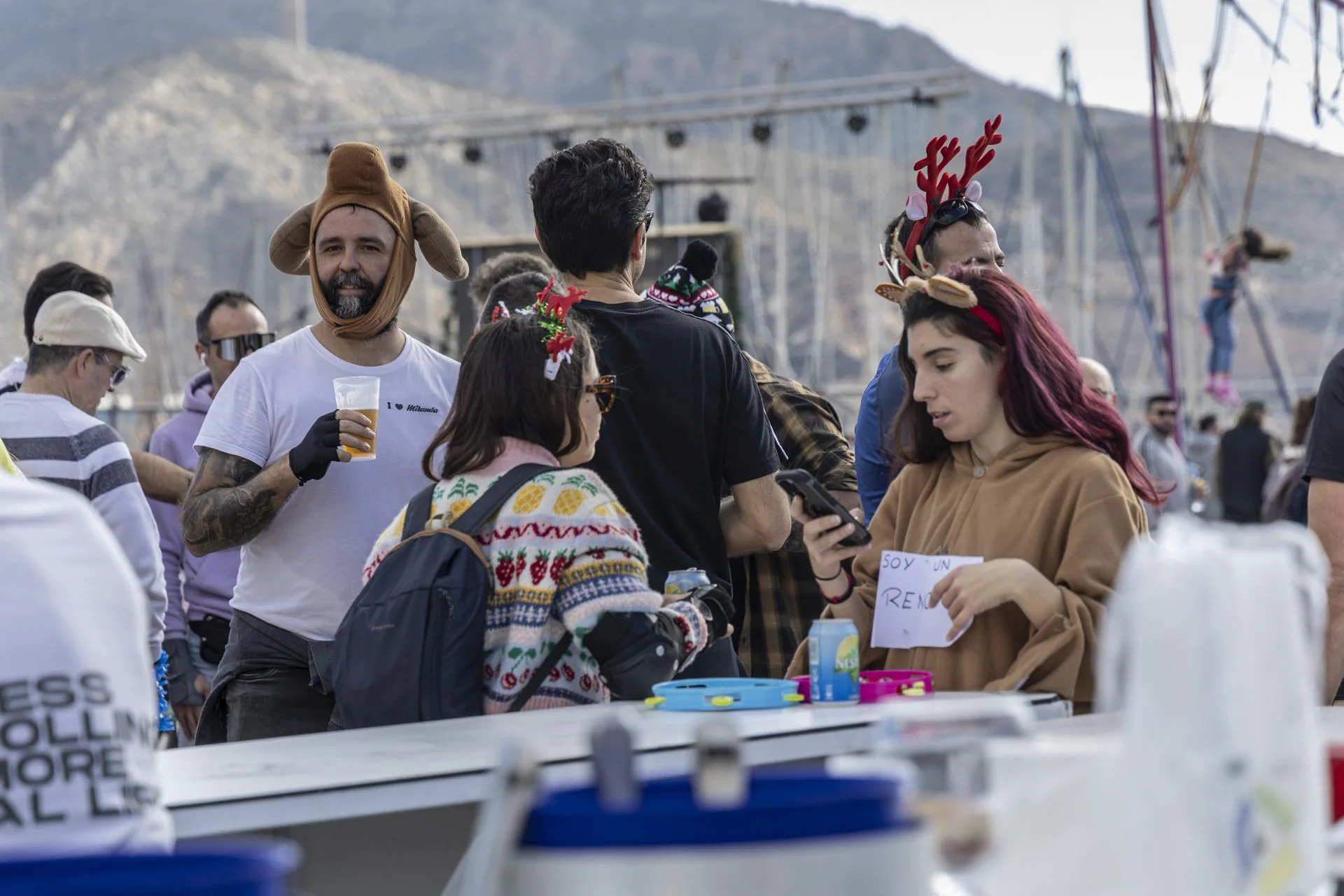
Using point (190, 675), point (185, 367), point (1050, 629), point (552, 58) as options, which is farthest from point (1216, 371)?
point (552, 58)

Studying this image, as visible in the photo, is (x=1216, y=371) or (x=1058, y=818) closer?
(x=1058, y=818)

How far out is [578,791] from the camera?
119 cm

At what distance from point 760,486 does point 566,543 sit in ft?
2.62

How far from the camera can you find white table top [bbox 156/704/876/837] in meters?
2.10

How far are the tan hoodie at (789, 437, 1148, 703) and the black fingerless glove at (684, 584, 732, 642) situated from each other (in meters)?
0.20

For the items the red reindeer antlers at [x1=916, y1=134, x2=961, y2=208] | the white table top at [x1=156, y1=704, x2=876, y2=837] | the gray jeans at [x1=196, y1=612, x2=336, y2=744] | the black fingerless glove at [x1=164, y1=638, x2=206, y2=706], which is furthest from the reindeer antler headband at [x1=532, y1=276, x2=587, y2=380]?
the black fingerless glove at [x1=164, y1=638, x2=206, y2=706]

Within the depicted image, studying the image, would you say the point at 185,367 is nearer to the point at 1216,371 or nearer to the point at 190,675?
the point at 1216,371

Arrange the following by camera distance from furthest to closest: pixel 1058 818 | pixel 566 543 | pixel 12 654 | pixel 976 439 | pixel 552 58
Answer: pixel 552 58
pixel 976 439
pixel 566 543
pixel 12 654
pixel 1058 818

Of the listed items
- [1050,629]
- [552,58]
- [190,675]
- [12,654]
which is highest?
[552,58]

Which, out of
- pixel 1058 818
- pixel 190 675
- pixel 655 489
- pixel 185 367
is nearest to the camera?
pixel 1058 818

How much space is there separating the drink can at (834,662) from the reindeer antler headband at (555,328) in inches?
24.1

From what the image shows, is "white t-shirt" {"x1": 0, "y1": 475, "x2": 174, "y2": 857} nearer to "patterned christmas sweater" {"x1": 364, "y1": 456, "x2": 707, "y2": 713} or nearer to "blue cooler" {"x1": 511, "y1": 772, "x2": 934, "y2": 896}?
"blue cooler" {"x1": 511, "y1": 772, "x2": 934, "y2": 896}

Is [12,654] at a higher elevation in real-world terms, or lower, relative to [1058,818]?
higher

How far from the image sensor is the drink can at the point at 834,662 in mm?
2762
